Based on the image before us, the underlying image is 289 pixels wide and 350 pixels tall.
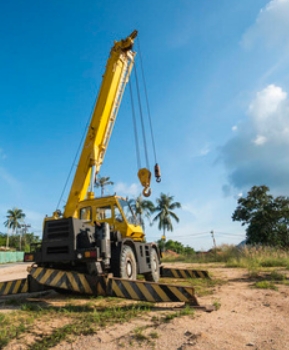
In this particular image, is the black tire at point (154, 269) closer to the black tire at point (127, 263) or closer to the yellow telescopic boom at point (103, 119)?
the black tire at point (127, 263)

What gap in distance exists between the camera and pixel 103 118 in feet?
32.2

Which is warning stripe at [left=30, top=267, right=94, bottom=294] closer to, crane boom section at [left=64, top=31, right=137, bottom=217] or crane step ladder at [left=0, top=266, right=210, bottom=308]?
crane step ladder at [left=0, top=266, right=210, bottom=308]

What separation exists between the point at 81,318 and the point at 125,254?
2.36 metres

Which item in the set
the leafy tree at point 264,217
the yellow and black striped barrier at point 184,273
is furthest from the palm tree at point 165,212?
the yellow and black striped barrier at point 184,273

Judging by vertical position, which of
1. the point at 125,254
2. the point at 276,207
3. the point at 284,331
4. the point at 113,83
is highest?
the point at 113,83

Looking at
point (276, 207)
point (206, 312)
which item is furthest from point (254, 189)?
point (206, 312)

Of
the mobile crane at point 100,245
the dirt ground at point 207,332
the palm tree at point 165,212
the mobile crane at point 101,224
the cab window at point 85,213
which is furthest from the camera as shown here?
the palm tree at point 165,212

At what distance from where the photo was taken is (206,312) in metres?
4.68

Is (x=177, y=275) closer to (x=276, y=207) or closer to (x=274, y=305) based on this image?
(x=274, y=305)

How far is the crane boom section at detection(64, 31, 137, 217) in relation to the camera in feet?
30.6

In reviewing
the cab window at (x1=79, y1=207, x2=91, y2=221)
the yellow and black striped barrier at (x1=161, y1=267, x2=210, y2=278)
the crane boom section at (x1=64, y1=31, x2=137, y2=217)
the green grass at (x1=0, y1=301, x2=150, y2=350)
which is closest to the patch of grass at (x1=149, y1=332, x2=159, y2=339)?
the green grass at (x1=0, y1=301, x2=150, y2=350)

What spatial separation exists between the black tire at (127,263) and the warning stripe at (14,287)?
7.60 feet

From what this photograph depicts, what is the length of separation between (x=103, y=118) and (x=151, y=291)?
6506 mm

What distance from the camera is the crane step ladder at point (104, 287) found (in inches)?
196
